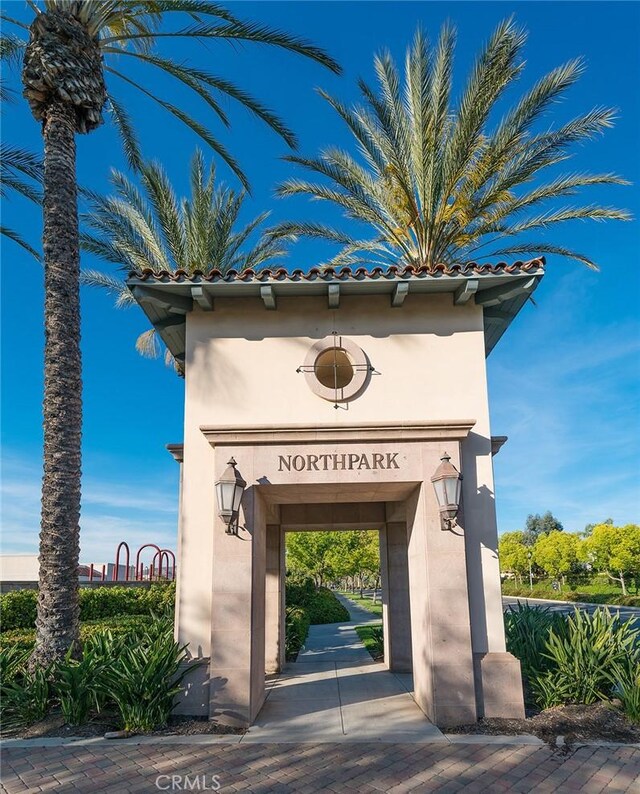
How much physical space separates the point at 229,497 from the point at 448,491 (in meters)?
2.88

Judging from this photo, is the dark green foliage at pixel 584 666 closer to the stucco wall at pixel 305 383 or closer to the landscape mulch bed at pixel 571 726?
the landscape mulch bed at pixel 571 726

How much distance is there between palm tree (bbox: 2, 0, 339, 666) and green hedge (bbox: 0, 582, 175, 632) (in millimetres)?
7616

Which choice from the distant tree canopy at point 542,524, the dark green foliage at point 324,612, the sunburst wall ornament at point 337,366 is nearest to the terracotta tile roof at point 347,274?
the sunburst wall ornament at point 337,366

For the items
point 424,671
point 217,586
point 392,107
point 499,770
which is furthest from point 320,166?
point 499,770

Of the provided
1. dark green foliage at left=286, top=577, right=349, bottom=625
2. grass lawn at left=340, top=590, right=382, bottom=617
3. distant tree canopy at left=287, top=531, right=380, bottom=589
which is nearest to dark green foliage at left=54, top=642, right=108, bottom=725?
dark green foliage at left=286, top=577, right=349, bottom=625

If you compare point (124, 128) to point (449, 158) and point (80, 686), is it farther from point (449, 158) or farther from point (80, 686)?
point (80, 686)

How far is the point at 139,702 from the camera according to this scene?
22.8 ft

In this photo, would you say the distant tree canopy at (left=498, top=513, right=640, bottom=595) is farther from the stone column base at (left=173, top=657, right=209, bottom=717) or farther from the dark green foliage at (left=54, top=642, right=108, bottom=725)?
the dark green foliage at (left=54, top=642, right=108, bottom=725)

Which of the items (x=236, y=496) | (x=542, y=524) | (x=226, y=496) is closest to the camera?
(x=226, y=496)

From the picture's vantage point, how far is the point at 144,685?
6.98 metres

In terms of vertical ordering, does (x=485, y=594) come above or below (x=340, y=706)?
above

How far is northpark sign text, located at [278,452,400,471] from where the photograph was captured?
811 cm

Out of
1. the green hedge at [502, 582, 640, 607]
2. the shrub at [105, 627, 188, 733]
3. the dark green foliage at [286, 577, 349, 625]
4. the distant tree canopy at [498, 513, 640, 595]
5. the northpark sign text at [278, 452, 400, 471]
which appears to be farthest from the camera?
the distant tree canopy at [498, 513, 640, 595]

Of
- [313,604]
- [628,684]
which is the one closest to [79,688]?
[628,684]
